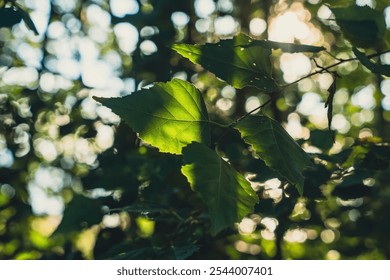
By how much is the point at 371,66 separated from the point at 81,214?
0.76 meters

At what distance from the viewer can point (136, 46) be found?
7.32 ft

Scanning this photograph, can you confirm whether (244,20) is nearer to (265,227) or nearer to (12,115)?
(12,115)

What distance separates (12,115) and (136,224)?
3.02 feet

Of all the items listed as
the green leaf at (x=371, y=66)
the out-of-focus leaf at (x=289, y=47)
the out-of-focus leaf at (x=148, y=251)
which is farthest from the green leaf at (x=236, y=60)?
the out-of-focus leaf at (x=148, y=251)

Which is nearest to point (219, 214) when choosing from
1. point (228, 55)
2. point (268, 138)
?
point (268, 138)

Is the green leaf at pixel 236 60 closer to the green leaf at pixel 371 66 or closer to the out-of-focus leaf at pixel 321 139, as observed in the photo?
the green leaf at pixel 371 66

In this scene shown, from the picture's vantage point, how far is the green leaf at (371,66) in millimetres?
748

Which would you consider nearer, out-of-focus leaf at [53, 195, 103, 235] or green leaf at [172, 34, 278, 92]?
green leaf at [172, 34, 278, 92]

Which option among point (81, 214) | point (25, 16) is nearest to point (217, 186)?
point (81, 214)

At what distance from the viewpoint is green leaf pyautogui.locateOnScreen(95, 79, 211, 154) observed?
80cm

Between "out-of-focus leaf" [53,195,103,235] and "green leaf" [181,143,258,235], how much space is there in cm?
54

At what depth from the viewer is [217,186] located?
0.68 meters

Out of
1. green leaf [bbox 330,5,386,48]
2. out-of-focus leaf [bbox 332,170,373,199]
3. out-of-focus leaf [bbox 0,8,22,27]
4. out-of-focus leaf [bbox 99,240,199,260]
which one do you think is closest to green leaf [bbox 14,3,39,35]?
out-of-focus leaf [bbox 0,8,22,27]

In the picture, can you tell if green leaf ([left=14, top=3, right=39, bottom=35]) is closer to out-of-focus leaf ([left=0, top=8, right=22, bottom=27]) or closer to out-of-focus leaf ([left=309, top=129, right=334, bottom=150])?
out-of-focus leaf ([left=0, top=8, right=22, bottom=27])
